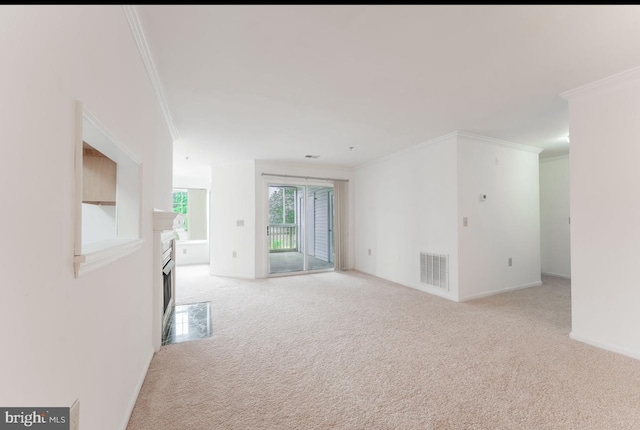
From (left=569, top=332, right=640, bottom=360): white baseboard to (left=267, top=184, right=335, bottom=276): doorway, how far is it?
13.7 feet

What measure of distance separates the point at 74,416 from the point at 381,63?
259 cm

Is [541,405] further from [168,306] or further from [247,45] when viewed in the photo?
[168,306]

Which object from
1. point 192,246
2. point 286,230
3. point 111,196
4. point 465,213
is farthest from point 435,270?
point 192,246

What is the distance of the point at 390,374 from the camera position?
210 centimetres

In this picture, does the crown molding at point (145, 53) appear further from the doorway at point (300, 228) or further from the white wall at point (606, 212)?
the white wall at point (606, 212)

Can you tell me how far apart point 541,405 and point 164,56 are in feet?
11.4

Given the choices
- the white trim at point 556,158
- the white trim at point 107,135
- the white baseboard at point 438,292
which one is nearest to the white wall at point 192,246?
the white baseboard at point 438,292

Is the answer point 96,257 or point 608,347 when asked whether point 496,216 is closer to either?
point 608,347

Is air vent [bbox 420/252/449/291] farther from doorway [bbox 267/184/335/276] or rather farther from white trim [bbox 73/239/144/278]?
white trim [bbox 73/239/144/278]

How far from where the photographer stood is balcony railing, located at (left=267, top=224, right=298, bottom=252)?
6613 millimetres

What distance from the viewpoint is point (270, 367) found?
2.22 meters

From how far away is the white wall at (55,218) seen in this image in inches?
27.7

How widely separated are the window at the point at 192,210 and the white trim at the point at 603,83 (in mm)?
7644

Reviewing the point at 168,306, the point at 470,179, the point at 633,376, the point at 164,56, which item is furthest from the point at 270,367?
the point at 470,179
